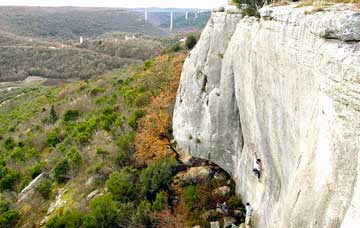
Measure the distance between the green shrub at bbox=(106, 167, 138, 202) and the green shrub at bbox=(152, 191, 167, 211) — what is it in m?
2.49

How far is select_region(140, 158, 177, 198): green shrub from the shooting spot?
21328 millimetres

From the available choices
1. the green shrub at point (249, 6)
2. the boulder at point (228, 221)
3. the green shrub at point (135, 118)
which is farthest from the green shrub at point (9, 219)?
the green shrub at point (249, 6)

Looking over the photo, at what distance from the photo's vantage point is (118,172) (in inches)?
981

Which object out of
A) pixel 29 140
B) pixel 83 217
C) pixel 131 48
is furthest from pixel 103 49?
pixel 83 217

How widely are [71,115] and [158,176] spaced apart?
23.0 meters

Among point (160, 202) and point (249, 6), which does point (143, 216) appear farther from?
point (249, 6)

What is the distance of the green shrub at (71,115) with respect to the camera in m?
41.5

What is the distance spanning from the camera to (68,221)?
862 inches

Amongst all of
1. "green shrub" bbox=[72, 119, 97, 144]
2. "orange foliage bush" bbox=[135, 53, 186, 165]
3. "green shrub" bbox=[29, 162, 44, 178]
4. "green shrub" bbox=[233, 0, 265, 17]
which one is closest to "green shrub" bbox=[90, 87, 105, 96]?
"green shrub" bbox=[72, 119, 97, 144]

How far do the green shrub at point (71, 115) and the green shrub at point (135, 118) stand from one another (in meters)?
13.2

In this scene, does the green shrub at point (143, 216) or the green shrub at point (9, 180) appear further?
the green shrub at point (9, 180)

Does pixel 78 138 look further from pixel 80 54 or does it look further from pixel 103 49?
pixel 103 49

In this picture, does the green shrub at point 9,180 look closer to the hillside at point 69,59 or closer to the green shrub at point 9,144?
the green shrub at point 9,144

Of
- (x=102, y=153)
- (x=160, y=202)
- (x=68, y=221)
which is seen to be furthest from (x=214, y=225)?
(x=102, y=153)
